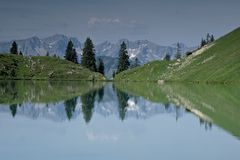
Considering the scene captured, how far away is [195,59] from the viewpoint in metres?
176

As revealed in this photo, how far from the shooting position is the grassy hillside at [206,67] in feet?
456

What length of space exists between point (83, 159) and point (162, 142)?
744cm

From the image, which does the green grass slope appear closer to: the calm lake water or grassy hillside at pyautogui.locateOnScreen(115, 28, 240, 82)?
grassy hillside at pyautogui.locateOnScreen(115, 28, 240, 82)

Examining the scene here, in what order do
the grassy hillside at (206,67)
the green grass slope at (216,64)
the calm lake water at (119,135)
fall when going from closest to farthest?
the calm lake water at (119,135)
the green grass slope at (216,64)
the grassy hillside at (206,67)

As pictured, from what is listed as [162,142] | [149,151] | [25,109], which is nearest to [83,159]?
[149,151]

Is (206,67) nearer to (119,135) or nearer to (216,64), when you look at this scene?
(216,64)

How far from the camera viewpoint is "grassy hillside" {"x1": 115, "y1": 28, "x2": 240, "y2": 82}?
139 metres

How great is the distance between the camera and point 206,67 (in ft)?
508

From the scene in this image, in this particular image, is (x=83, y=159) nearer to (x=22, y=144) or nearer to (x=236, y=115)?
(x=22, y=144)

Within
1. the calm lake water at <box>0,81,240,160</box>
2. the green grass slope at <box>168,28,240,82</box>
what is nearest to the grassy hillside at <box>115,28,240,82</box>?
the green grass slope at <box>168,28,240,82</box>

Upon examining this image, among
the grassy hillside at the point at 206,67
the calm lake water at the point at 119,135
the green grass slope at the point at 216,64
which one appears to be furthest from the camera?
the grassy hillside at the point at 206,67

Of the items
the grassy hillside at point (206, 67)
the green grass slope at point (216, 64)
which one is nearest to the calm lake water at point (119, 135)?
the green grass slope at point (216, 64)

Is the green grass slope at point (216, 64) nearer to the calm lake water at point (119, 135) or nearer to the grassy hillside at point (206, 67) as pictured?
the grassy hillside at point (206, 67)

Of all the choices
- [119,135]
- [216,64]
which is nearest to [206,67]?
[216,64]
